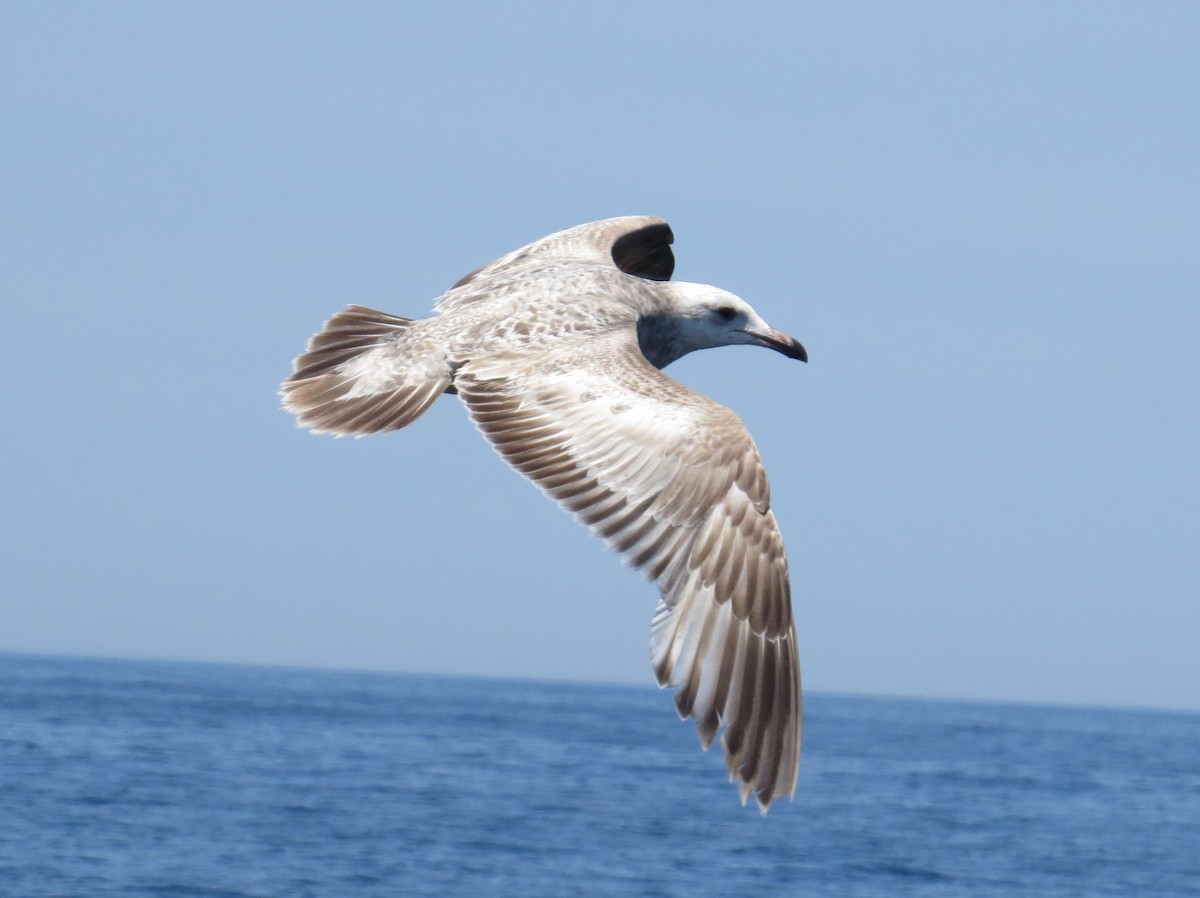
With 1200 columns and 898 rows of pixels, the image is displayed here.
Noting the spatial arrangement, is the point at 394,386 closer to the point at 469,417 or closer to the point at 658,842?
the point at 469,417

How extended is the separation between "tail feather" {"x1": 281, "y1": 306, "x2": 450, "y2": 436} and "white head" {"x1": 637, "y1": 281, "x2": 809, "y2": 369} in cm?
172

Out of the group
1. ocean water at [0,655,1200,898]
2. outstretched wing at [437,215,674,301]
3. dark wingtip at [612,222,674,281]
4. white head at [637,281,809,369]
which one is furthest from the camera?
ocean water at [0,655,1200,898]

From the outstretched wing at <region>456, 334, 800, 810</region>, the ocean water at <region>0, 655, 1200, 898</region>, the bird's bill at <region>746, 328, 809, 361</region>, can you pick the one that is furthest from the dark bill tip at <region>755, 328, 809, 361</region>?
the ocean water at <region>0, 655, 1200, 898</region>

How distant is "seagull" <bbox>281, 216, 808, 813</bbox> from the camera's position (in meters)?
8.76

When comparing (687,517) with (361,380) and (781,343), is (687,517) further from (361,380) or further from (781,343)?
(781,343)

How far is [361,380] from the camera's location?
412 inches

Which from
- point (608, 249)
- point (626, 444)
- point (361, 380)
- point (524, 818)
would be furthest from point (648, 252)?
point (524, 818)

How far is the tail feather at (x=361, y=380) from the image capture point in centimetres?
1013

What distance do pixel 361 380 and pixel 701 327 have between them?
2.70m

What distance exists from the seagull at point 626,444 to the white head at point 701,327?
0.49 meters

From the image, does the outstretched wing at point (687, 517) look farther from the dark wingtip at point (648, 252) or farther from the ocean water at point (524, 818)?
the ocean water at point (524, 818)

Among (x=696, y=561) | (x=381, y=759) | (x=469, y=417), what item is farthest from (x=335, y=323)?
(x=381, y=759)

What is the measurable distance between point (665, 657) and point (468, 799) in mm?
63427

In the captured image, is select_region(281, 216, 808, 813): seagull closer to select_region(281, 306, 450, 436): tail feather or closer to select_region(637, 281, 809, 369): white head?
select_region(281, 306, 450, 436): tail feather
